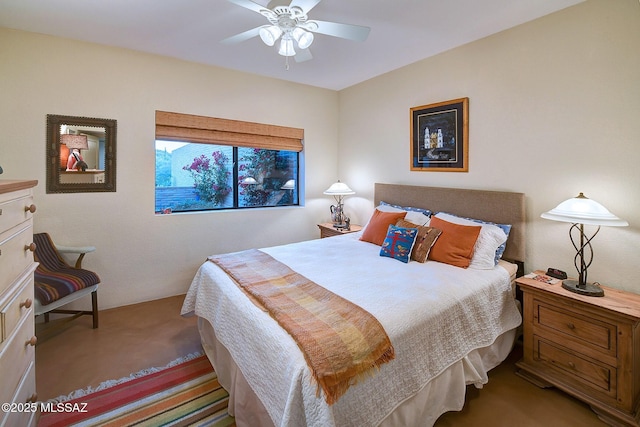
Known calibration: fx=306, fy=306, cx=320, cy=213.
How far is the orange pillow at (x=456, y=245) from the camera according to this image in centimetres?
243

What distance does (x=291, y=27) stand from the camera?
2045mm

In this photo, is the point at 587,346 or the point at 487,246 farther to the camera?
the point at 487,246

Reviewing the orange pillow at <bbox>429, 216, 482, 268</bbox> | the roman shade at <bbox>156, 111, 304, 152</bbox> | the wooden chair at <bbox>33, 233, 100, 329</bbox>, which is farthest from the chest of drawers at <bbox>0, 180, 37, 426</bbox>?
the orange pillow at <bbox>429, 216, 482, 268</bbox>

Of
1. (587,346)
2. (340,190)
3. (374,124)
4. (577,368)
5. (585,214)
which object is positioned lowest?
(577,368)

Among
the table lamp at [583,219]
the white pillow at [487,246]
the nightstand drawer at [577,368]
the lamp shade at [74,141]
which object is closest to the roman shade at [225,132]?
the lamp shade at [74,141]

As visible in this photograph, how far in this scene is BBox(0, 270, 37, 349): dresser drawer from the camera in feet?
3.93

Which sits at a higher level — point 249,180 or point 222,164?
point 222,164

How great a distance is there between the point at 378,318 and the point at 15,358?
65.1 inches

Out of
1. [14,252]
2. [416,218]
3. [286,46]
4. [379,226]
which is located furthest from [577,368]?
[14,252]

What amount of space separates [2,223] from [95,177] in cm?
209

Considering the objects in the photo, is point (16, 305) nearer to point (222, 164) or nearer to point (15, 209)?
→ point (15, 209)

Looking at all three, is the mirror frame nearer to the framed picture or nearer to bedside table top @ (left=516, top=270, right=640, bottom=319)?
the framed picture

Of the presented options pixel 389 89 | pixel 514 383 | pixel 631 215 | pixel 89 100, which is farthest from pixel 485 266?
pixel 89 100

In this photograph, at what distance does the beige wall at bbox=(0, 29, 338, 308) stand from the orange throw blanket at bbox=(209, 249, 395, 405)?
177cm
